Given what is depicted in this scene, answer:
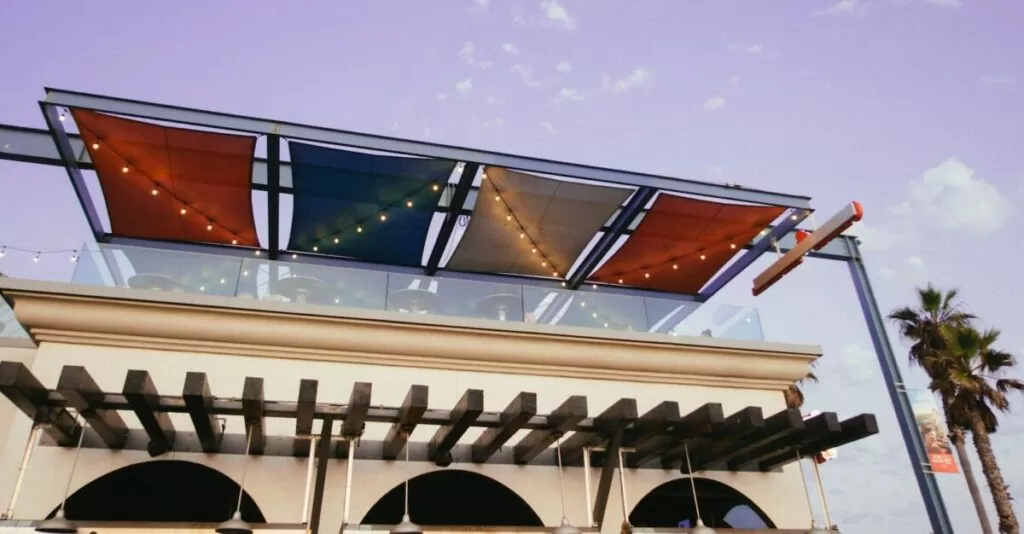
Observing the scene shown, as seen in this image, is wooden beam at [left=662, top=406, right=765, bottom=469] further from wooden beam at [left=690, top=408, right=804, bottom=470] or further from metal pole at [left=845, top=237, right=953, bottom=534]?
metal pole at [left=845, top=237, right=953, bottom=534]

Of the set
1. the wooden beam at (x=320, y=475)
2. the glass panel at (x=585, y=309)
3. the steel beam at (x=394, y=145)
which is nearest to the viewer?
the wooden beam at (x=320, y=475)

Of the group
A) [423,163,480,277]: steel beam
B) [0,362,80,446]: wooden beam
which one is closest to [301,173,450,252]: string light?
[423,163,480,277]: steel beam

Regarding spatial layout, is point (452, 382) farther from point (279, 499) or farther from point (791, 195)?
point (791, 195)

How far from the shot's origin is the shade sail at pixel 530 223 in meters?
10.1

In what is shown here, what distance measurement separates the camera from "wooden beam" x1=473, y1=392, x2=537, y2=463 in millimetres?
5918

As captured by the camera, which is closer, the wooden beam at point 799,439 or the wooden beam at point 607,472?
the wooden beam at point 607,472

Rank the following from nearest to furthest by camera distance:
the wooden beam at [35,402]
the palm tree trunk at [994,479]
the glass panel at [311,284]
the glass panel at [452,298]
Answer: the wooden beam at [35,402]
the glass panel at [311,284]
the glass panel at [452,298]
the palm tree trunk at [994,479]

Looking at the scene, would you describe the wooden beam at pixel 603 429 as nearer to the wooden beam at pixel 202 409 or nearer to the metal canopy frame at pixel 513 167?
the wooden beam at pixel 202 409

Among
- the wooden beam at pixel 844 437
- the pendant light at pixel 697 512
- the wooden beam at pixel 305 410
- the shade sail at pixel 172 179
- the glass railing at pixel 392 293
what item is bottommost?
the pendant light at pixel 697 512

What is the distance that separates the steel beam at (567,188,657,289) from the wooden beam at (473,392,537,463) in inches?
190

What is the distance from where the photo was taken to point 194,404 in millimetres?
5629

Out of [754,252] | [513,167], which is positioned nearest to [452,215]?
[513,167]

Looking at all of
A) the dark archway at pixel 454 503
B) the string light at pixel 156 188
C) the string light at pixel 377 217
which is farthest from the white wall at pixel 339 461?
the string light at pixel 156 188

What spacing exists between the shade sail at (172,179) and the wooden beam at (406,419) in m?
4.59
